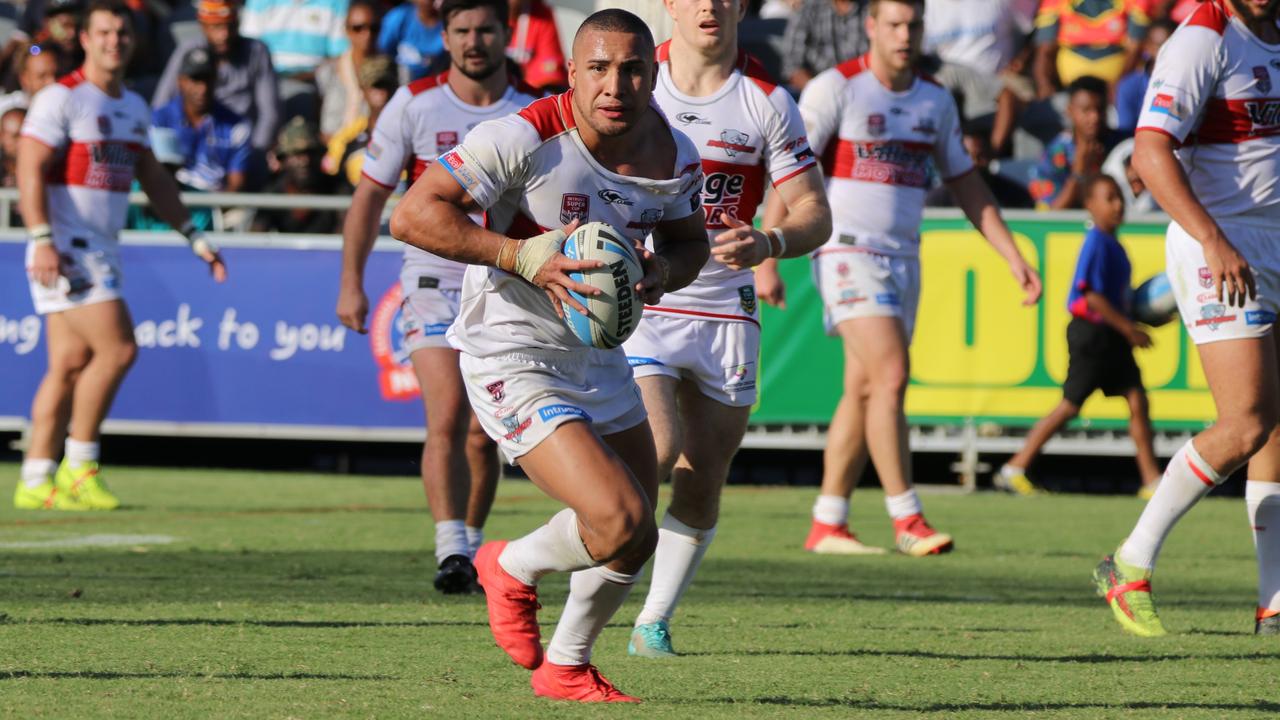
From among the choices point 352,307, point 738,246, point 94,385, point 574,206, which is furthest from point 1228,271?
point 94,385

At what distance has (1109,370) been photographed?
13.4 meters

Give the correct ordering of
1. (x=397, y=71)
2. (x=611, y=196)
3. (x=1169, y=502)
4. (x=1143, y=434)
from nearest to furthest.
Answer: (x=611, y=196) < (x=1169, y=502) < (x=1143, y=434) < (x=397, y=71)

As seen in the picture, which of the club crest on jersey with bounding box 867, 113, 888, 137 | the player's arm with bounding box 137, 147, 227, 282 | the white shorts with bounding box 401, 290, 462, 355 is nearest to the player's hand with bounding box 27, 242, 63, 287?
the player's arm with bounding box 137, 147, 227, 282

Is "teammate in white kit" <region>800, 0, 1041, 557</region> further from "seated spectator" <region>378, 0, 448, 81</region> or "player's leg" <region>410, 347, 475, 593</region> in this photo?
"seated spectator" <region>378, 0, 448, 81</region>

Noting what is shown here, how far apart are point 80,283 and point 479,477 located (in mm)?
4110

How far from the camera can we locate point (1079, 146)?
52.2 feet

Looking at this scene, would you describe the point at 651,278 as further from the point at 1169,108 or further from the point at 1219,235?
the point at 1169,108

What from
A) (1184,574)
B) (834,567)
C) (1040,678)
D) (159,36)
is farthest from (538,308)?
(159,36)

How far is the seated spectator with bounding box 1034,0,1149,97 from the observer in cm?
1838

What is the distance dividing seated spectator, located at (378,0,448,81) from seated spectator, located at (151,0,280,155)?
3.48 ft

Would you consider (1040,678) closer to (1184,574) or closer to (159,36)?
(1184,574)

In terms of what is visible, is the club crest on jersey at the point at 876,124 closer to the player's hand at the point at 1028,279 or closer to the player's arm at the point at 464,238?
the player's hand at the point at 1028,279

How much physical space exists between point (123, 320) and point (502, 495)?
10.2 feet

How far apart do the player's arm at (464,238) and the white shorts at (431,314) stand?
283 cm
